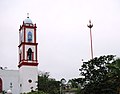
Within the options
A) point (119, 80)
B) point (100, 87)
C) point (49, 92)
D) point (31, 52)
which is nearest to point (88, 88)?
point (100, 87)

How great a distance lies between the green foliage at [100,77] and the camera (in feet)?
112

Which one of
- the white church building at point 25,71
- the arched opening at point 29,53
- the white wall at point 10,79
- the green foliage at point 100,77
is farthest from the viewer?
the arched opening at point 29,53

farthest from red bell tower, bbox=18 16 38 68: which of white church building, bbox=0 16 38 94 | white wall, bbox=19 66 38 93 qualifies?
white wall, bbox=19 66 38 93

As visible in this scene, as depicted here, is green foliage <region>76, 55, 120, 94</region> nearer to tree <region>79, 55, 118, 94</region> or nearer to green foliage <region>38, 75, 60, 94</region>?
tree <region>79, 55, 118, 94</region>

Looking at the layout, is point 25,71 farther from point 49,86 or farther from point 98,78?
point 98,78

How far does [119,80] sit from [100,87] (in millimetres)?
2980

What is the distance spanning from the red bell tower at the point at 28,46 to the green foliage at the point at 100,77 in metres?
12.1

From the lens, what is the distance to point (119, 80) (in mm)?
34281

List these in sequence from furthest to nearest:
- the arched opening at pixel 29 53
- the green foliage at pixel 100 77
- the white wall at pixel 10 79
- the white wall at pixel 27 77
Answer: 1. the arched opening at pixel 29 53
2. the white wall at pixel 10 79
3. the white wall at pixel 27 77
4. the green foliage at pixel 100 77

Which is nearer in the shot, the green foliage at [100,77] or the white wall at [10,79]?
the green foliage at [100,77]

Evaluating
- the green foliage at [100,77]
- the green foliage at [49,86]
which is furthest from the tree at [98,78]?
the green foliage at [49,86]

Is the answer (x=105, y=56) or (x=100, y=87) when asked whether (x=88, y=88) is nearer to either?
(x=100, y=87)

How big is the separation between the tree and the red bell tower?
41.5ft

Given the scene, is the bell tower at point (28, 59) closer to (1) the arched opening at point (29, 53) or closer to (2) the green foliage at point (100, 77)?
(1) the arched opening at point (29, 53)
